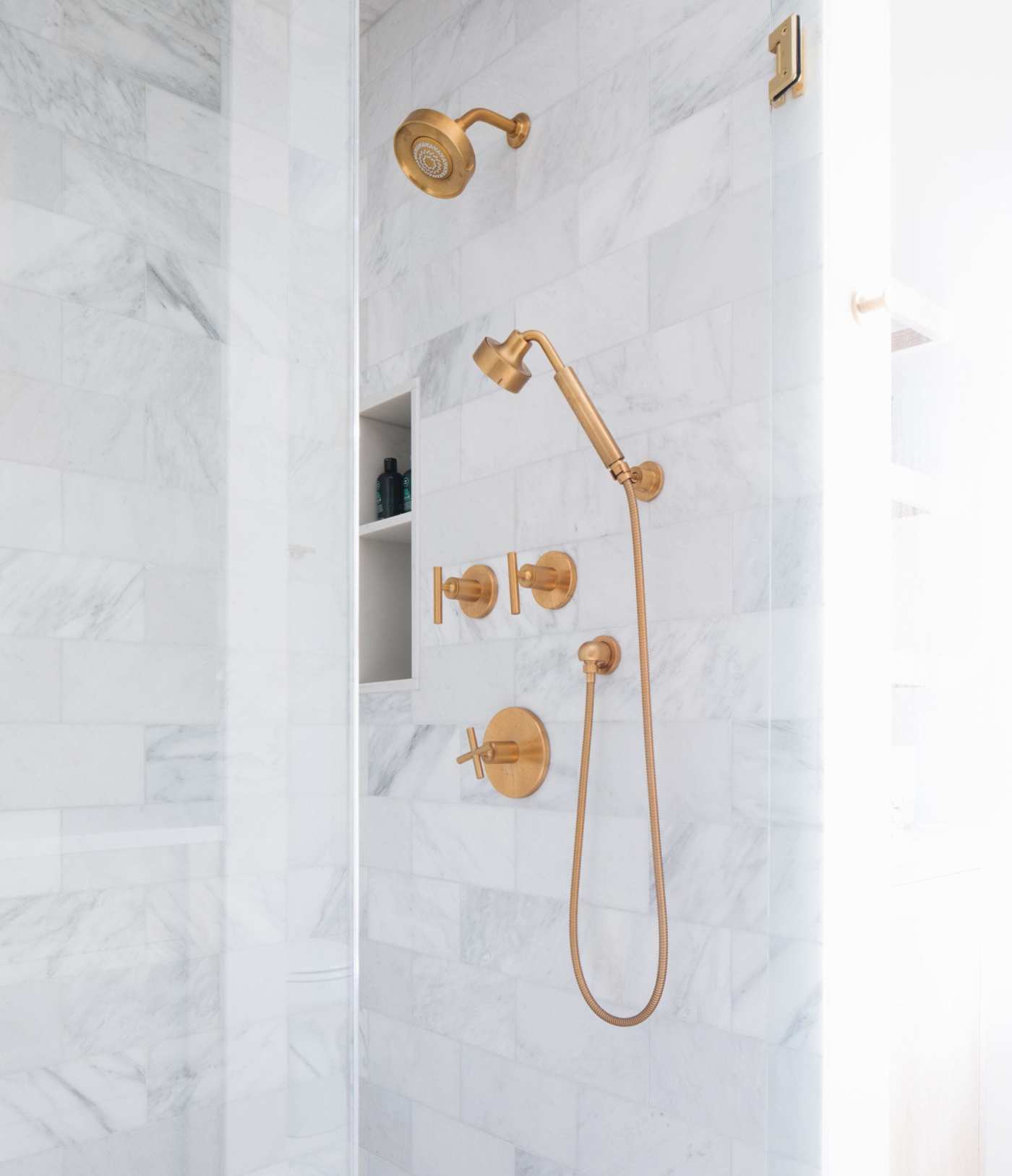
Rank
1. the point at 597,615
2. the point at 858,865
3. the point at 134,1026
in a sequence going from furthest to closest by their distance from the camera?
the point at 597,615
the point at 858,865
the point at 134,1026

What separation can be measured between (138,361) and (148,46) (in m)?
0.20

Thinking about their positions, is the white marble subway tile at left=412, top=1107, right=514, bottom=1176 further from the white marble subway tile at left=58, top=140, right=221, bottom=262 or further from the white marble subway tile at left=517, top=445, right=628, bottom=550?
the white marble subway tile at left=58, top=140, right=221, bottom=262

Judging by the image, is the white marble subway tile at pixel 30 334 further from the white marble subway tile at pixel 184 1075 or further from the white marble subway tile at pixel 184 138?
the white marble subway tile at pixel 184 1075

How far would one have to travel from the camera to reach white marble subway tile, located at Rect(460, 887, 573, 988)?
160cm

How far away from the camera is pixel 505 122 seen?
67.5 inches

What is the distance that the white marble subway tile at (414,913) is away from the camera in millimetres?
1809

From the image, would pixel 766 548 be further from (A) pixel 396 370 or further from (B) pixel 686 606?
(A) pixel 396 370

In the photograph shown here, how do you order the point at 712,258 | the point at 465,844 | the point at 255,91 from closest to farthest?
the point at 255,91 < the point at 712,258 < the point at 465,844

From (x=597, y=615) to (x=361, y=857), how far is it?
2.54 feet

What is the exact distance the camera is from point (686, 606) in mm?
1438

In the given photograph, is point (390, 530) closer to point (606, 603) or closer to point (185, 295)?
point (606, 603)

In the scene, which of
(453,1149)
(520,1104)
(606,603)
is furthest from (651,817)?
(453,1149)

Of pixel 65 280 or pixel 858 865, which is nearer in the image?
pixel 65 280

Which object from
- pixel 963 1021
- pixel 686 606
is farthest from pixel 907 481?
pixel 963 1021
